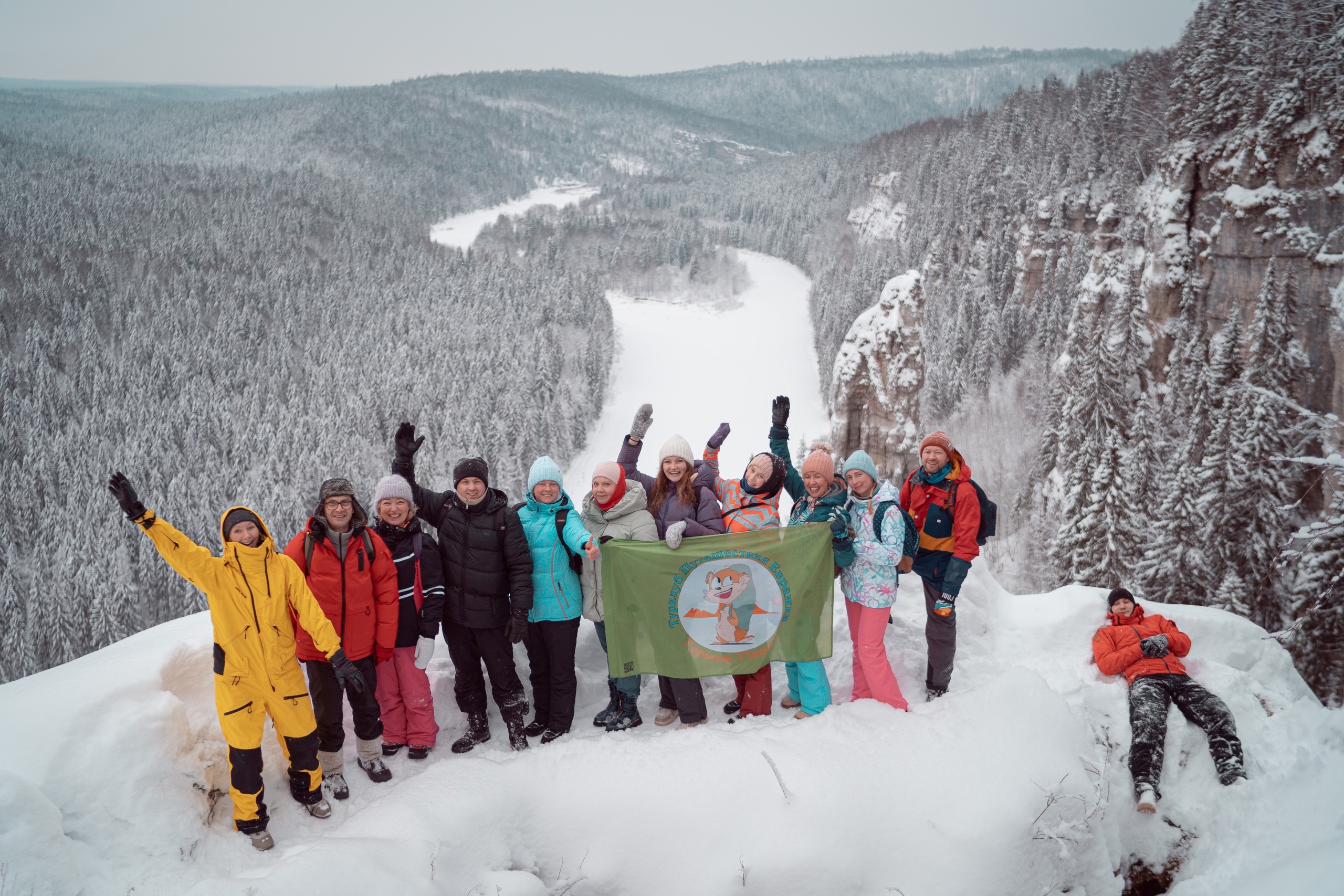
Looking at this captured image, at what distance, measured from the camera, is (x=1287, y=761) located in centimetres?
542

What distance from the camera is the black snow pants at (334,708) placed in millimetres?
5449

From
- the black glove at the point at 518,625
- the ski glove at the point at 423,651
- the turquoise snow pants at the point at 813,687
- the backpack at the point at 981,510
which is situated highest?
the backpack at the point at 981,510

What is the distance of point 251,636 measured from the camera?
16.0 feet

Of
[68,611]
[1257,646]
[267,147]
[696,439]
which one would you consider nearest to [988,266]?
[696,439]

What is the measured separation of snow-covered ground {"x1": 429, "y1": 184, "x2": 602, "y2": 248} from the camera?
13100 centimetres

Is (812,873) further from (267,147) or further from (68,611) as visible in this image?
(267,147)

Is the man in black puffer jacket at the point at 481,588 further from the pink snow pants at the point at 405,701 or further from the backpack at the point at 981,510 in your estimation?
the backpack at the point at 981,510

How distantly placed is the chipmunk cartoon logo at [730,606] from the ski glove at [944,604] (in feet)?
5.14

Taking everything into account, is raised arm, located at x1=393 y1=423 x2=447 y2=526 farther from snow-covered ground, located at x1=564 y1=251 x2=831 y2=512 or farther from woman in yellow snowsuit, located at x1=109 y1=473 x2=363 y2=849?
snow-covered ground, located at x1=564 y1=251 x2=831 y2=512

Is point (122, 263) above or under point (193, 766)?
above

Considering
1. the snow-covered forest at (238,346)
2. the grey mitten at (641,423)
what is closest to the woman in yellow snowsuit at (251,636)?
the grey mitten at (641,423)

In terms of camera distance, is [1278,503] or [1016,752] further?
[1278,503]

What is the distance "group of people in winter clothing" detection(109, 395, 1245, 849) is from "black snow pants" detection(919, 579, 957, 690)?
0.06ft

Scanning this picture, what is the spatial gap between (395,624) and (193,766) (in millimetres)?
1685
